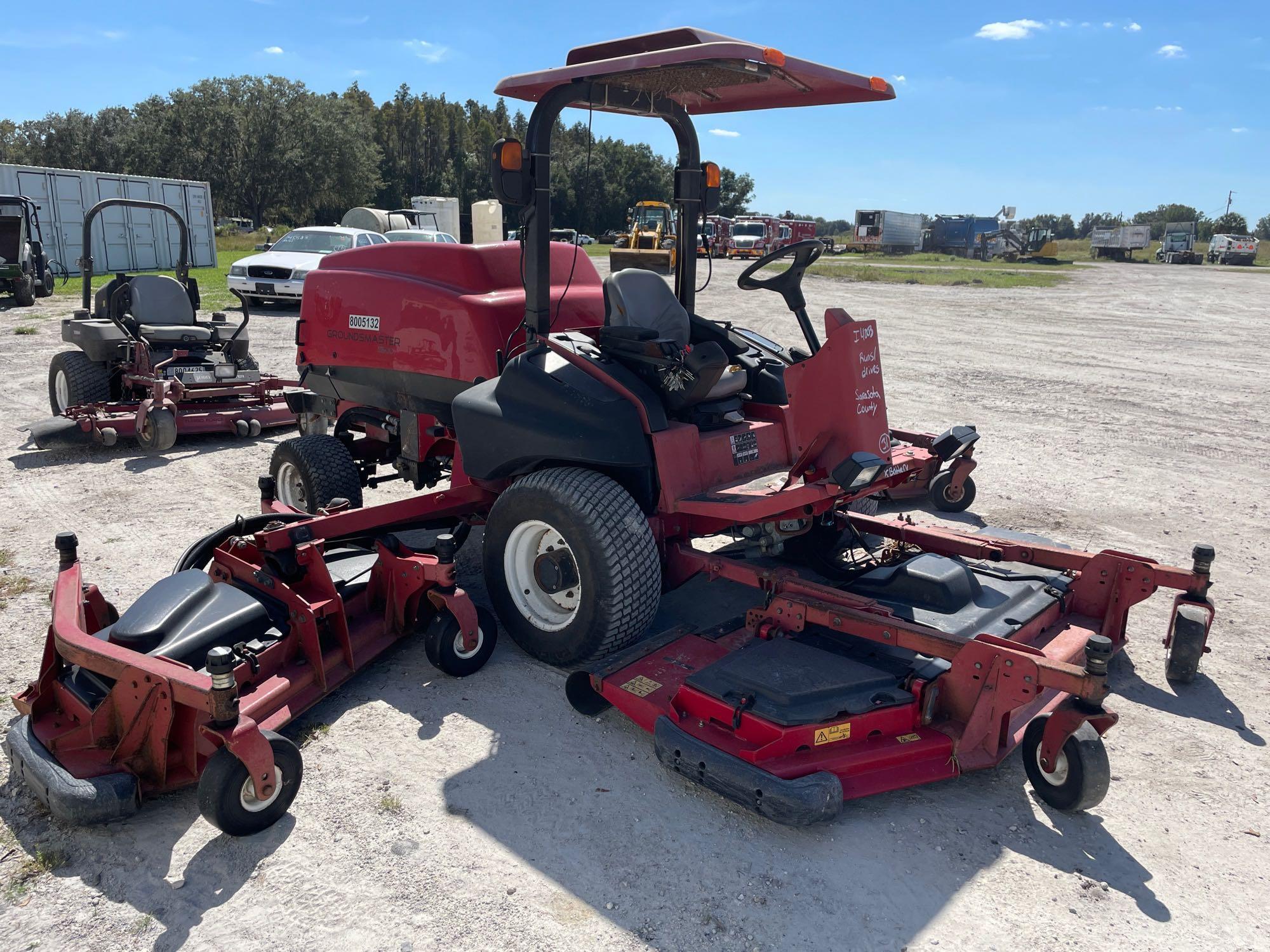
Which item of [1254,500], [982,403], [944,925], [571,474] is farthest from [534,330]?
[982,403]

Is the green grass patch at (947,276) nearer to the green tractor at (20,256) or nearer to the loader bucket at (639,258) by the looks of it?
the loader bucket at (639,258)

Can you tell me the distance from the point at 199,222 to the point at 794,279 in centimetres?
2657

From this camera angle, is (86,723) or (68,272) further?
(68,272)

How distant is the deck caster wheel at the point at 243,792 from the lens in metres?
2.73

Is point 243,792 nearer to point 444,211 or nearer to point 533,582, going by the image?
point 533,582

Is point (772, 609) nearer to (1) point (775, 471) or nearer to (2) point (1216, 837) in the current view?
(1) point (775, 471)

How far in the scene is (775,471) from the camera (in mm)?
4266

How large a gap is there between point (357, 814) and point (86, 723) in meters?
0.91

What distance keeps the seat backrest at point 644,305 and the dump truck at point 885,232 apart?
4948 cm

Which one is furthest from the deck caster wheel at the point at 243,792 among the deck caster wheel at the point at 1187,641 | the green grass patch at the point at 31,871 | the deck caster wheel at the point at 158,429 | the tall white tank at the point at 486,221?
the tall white tank at the point at 486,221

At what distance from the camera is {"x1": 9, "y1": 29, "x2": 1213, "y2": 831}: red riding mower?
2932 millimetres

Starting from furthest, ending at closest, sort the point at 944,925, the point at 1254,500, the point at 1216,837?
the point at 1254,500, the point at 1216,837, the point at 944,925

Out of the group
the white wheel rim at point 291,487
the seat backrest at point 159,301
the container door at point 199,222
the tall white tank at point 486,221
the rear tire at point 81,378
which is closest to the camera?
the white wheel rim at point 291,487

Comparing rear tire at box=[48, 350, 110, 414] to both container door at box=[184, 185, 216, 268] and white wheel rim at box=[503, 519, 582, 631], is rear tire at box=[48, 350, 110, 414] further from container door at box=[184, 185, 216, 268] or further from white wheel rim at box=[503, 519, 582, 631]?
container door at box=[184, 185, 216, 268]
